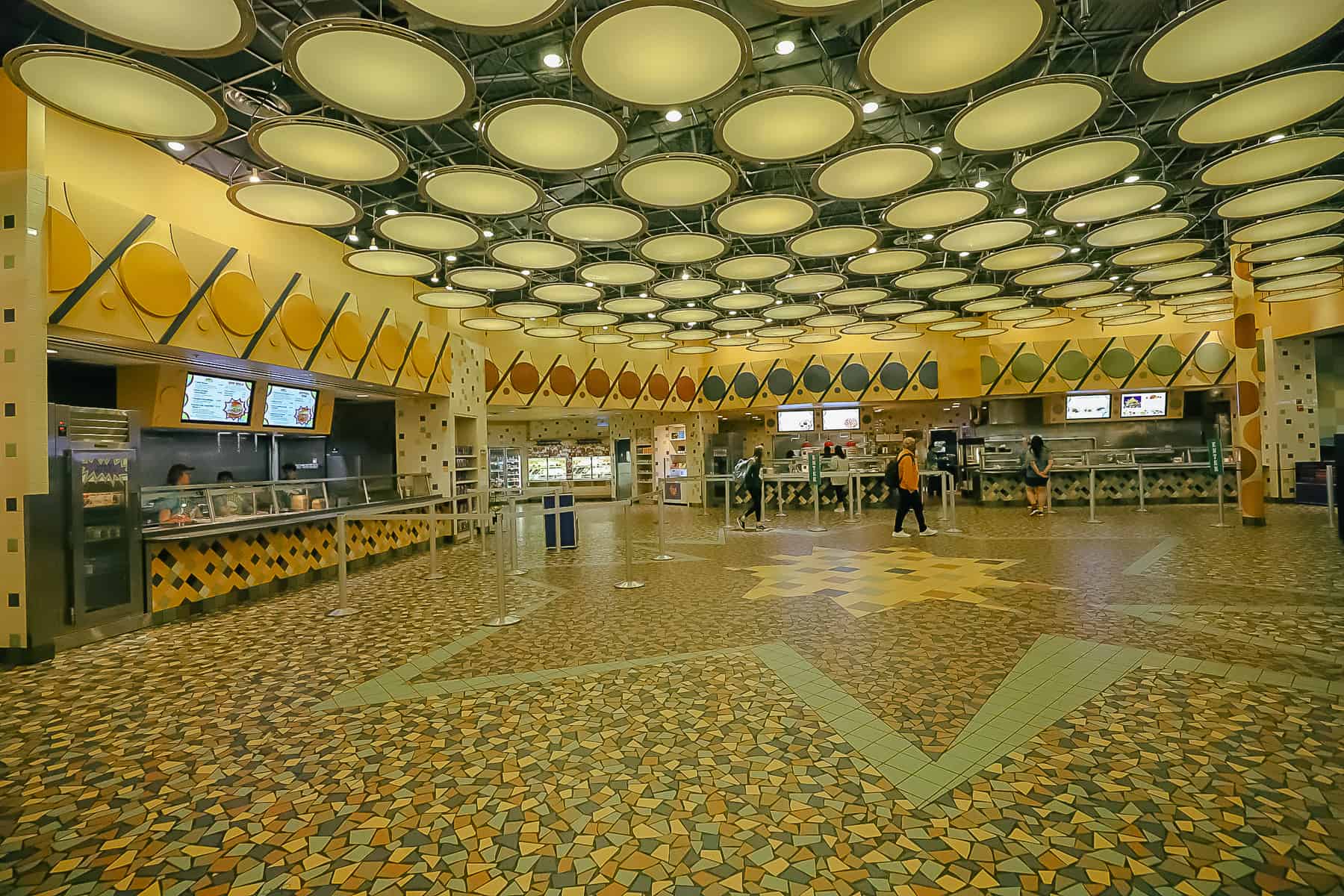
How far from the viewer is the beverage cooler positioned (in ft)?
15.2

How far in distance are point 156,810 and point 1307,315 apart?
63.6 feet

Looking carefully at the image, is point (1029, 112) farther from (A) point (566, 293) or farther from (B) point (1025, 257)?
(A) point (566, 293)

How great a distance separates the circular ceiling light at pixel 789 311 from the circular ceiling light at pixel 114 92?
883cm

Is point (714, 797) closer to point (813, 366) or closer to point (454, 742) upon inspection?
point (454, 742)

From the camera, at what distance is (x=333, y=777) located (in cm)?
268

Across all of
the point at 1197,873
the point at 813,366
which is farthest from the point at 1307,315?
the point at 1197,873

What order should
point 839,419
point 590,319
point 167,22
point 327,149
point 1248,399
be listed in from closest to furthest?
point 167,22, point 327,149, point 1248,399, point 590,319, point 839,419

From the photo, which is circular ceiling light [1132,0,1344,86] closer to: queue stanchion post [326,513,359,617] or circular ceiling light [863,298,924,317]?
circular ceiling light [863,298,924,317]

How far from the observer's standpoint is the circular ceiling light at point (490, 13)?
3254 millimetres

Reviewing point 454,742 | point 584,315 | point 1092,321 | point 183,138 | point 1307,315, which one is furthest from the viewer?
point 1092,321

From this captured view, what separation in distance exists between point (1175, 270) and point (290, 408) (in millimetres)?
14366

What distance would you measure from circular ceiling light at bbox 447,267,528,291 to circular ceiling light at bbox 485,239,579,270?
26.9 inches

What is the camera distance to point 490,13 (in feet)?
11.0

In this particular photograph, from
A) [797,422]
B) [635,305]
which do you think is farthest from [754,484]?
[797,422]
